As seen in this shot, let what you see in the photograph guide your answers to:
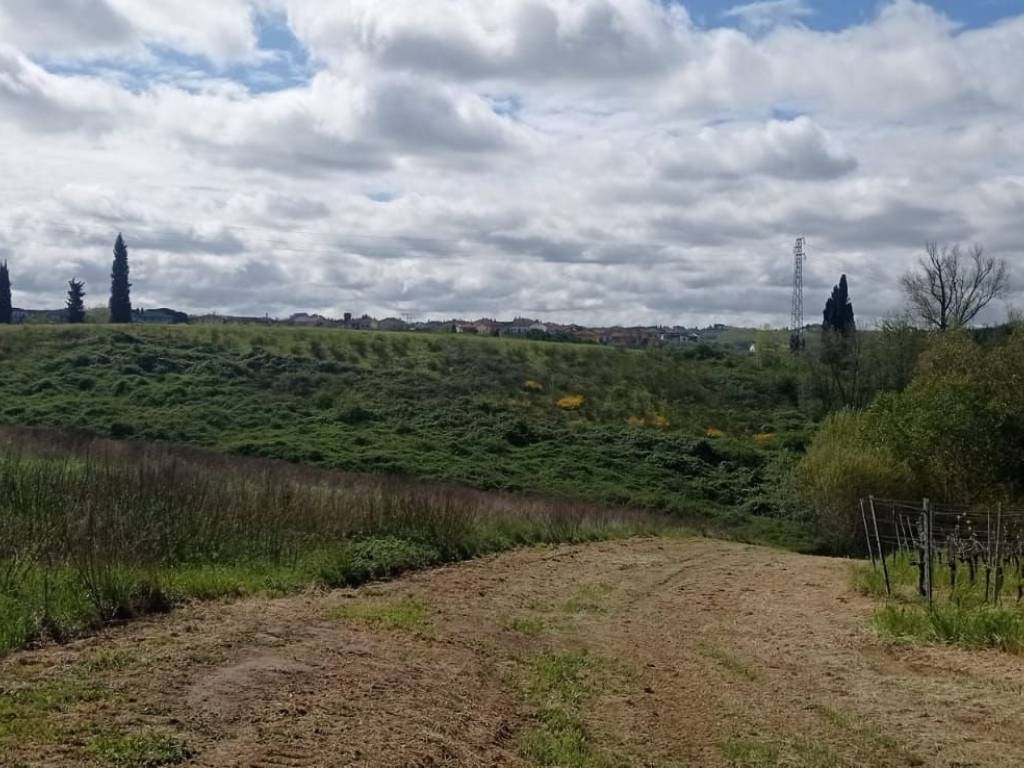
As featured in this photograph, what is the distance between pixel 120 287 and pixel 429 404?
52270 mm

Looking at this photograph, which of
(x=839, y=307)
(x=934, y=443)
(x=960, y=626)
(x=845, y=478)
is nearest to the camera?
(x=960, y=626)

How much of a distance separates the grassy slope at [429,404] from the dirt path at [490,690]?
2778 cm

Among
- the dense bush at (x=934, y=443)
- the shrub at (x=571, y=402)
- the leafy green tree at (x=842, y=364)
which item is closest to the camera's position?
the dense bush at (x=934, y=443)

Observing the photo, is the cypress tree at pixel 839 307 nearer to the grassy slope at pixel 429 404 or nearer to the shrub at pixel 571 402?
the grassy slope at pixel 429 404

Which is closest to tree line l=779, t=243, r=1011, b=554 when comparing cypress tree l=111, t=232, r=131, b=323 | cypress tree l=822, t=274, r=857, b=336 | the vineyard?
the vineyard

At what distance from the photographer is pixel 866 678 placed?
38.7 ft

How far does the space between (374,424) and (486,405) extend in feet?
24.6

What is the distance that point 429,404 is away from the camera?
5634 cm

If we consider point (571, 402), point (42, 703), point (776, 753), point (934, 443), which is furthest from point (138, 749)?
point (571, 402)

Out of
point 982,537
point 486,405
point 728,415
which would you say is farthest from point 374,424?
point 982,537

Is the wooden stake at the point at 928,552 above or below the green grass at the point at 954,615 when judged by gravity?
above

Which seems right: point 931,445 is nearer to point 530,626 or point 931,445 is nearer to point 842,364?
point 530,626

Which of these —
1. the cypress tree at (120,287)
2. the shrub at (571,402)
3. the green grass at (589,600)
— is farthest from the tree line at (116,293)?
the green grass at (589,600)

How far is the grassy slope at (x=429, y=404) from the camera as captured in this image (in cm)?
4584
